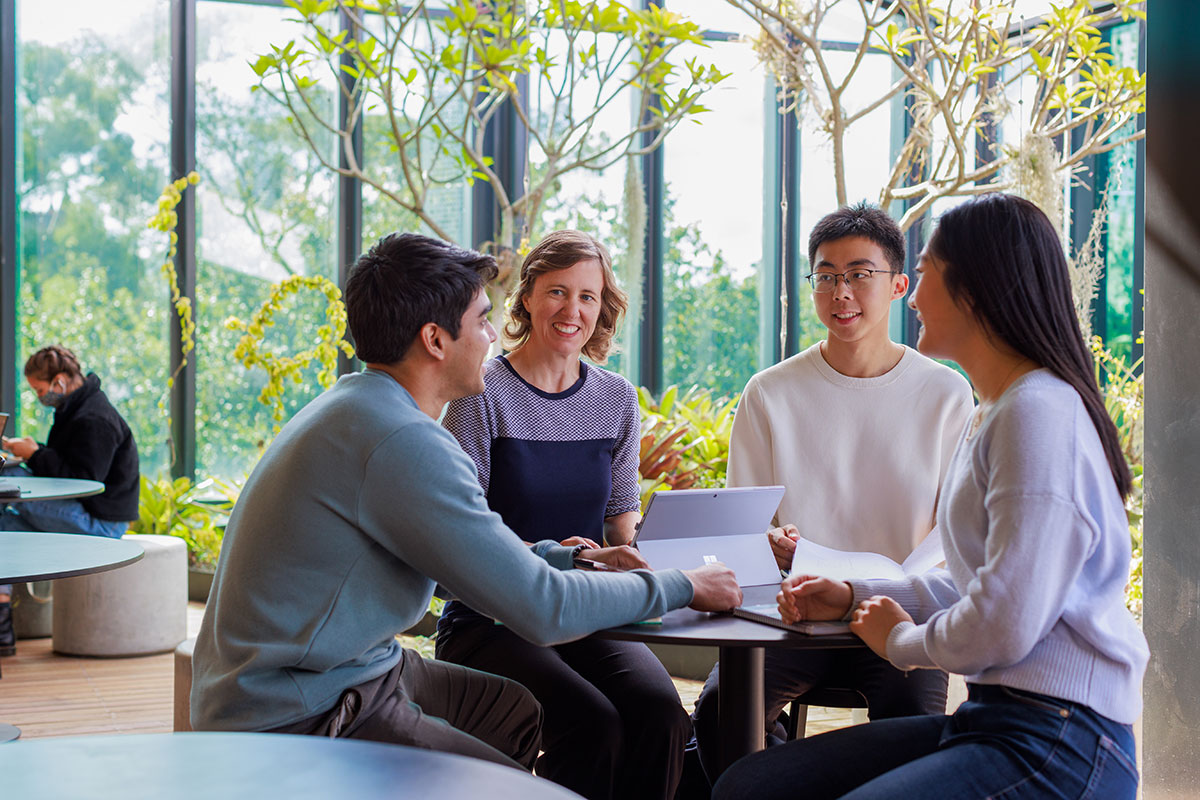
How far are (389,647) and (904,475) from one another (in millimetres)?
1207

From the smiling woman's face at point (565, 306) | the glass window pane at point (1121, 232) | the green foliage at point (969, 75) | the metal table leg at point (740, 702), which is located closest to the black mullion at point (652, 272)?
the green foliage at point (969, 75)

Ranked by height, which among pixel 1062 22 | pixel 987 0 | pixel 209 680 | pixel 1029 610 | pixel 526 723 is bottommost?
pixel 526 723

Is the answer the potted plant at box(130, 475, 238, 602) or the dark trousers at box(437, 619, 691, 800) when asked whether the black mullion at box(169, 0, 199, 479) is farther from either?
the dark trousers at box(437, 619, 691, 800)

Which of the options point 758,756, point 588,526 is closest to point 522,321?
point 588,526

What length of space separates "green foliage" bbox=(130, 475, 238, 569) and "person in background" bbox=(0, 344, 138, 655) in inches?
37.7

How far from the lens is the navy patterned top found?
2482mm

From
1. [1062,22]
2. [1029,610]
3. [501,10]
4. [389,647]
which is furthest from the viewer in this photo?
[501,10]

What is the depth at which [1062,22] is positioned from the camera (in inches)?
171

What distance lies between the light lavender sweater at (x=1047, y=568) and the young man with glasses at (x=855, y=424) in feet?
3.03

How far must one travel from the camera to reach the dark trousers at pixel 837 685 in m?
2.24

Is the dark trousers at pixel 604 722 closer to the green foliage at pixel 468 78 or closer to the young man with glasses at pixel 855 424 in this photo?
the young man with glasses at pixel 855 424

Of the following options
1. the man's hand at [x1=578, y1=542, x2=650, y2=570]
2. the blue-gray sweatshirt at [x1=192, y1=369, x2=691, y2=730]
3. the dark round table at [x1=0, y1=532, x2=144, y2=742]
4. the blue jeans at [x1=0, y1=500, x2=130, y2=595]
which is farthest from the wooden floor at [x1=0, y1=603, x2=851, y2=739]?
the blue-gray sweatshirt at [x1=192, y1=369, x2=691, y2=730]

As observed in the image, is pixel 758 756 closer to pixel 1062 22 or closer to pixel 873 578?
pixel 873 578

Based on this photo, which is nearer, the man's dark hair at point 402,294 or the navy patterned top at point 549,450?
the man's dark hair at point 402,294
